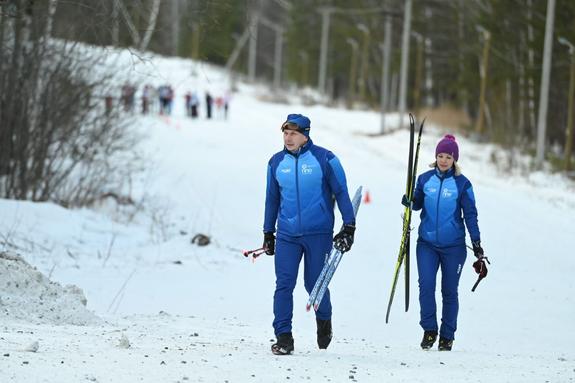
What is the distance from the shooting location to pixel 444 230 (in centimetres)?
791

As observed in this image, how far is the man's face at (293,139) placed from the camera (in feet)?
22.9

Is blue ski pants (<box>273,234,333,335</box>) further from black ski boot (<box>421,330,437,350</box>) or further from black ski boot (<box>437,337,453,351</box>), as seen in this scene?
black ski boot (<box>437,337,453,351</box>)

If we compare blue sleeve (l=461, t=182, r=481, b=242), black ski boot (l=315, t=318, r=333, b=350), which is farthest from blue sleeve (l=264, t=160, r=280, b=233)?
blue sleeve (l=461, t=182, r=481, b=242)

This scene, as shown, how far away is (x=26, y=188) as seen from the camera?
1575 centimetres

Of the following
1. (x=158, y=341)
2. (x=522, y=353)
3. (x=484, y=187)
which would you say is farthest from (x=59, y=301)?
(x=484, y=187)

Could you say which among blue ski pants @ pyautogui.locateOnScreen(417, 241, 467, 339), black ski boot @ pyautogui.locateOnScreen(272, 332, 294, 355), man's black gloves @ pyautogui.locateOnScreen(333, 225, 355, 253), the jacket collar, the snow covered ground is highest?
the jacket collar

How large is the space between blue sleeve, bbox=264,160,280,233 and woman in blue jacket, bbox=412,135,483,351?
4.74ft

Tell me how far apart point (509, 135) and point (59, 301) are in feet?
79.0

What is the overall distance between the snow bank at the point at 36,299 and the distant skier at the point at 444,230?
9.53 feet

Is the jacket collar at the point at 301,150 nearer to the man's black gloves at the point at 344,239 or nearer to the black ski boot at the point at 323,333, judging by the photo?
the man's black gloves at the point at 344,239

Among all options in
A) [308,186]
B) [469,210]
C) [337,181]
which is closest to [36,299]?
[308,186]

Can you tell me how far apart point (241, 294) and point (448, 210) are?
4186mm

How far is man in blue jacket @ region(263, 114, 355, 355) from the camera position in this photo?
7.00 metres

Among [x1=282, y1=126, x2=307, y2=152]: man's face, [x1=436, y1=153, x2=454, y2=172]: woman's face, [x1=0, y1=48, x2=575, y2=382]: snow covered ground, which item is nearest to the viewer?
[x1=0, y1=48, x2=575, y2=382]: snow covered ground
